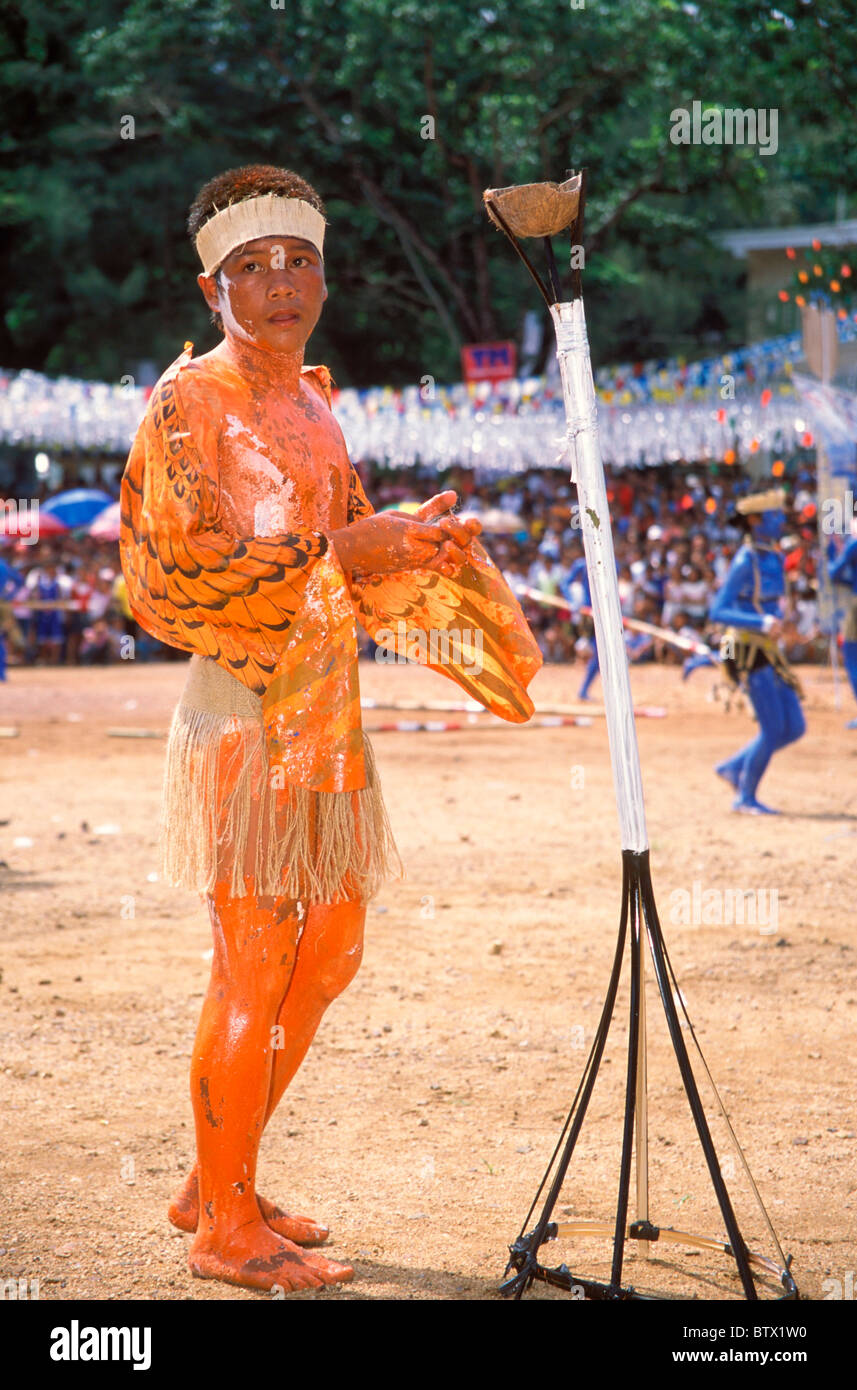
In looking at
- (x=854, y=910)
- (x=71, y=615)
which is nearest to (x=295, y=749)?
(x=854, y=910)

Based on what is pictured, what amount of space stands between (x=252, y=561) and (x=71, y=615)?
1884cm

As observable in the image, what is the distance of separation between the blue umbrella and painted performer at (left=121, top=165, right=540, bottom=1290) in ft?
60.3

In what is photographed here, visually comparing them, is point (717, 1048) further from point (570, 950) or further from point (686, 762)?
point (686, 762)

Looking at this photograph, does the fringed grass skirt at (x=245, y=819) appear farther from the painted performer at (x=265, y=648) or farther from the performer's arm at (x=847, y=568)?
the performer's arm at (x=847, y=568)

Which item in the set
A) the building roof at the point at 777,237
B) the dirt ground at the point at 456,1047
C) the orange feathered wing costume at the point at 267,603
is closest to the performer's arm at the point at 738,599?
the dirt ground at the point at 456,1047

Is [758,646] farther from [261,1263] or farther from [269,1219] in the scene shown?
[261,1263]

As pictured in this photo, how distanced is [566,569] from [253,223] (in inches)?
744

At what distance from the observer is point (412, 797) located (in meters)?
9.18

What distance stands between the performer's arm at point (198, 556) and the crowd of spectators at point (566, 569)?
15.0 m

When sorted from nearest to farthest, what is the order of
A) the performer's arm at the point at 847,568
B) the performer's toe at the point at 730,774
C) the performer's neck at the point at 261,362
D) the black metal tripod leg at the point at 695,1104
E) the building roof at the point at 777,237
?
the black metal tripod leg at the point at 695,1104 < the performer's neck at the point at 261,362 < the performer's toe at the point at 730,774 < the performer's arm at the point at 847,568 < the building roof at the point at 777,237

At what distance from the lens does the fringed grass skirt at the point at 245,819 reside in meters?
2.88

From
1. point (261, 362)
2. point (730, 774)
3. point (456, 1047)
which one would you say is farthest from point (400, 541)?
point (730, 774)

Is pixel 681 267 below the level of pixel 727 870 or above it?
above

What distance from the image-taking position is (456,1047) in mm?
4484
